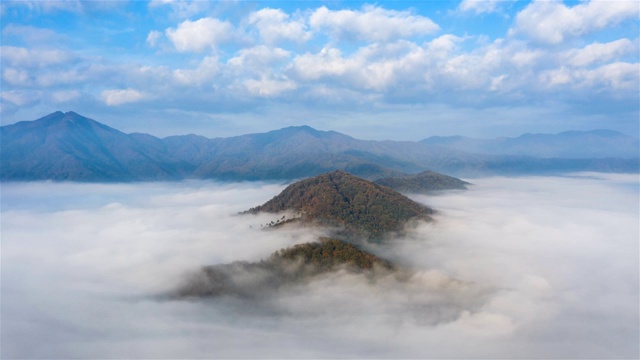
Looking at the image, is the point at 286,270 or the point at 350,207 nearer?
the point at 286,270

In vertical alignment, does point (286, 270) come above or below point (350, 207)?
below

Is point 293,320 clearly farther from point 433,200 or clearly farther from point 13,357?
point 433,200

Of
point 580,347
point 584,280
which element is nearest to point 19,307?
point 580,347

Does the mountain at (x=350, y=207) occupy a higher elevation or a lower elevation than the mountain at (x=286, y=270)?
higher

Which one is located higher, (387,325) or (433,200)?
(433,200)

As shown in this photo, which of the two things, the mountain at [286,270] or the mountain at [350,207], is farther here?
the mountain at [350,207]
